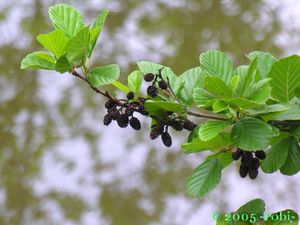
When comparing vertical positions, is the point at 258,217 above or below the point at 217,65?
below

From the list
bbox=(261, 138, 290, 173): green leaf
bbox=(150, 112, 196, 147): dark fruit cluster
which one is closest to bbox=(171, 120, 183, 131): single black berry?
bbox=(150, 112, 196, 147): dark fruit cluster

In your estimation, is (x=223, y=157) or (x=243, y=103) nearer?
(x=243, y=103)

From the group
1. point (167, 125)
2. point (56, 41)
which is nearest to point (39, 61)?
point (56, 41)

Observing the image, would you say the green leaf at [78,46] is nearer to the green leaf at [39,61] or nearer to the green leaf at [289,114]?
the green leaf at [39,61]

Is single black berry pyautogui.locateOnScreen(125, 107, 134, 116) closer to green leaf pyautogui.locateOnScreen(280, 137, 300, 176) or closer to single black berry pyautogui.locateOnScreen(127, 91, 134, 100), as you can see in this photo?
single black berry pyautogui.locateOnScreen(127, 91, 134, 100)

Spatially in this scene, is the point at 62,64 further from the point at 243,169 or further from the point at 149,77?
the point at 243,169

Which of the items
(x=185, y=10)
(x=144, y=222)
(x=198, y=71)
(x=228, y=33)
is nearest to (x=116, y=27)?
(x=185, y=10)
